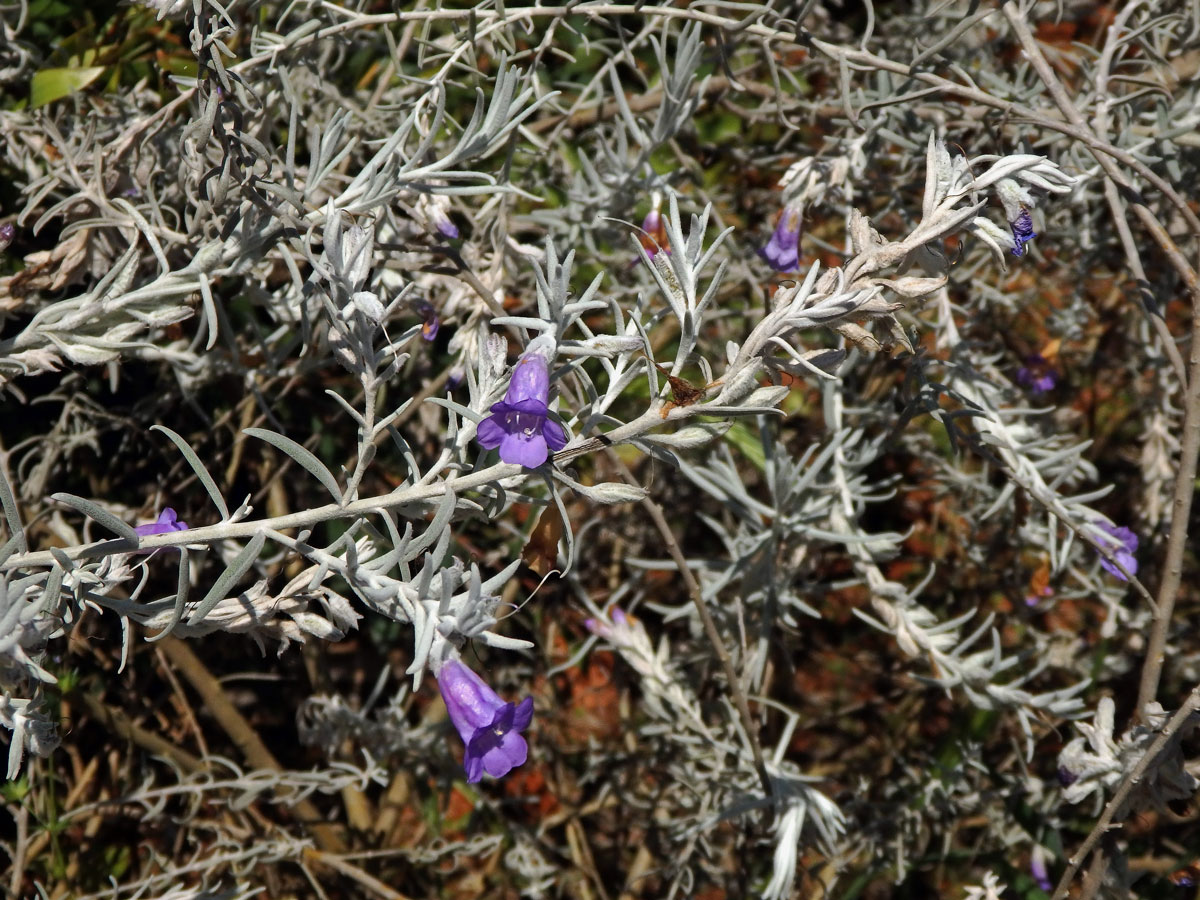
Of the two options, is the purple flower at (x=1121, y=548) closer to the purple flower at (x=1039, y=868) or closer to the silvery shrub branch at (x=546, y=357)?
the silvery shrub branch at (x=546, y=357)

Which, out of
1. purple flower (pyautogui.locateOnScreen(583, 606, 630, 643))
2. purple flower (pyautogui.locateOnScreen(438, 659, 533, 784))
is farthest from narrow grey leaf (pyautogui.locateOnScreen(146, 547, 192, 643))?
purple flower (pyautogui.locateOnScreen(583, 606, 630, 643))

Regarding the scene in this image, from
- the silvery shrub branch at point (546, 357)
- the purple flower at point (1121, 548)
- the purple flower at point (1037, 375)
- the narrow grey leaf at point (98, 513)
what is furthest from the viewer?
the purple flower at point (1037, 375)

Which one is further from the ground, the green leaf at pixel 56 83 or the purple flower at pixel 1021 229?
the purple flower at pixel 1021 229

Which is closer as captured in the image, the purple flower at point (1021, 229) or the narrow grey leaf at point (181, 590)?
the narrow grey leaf at point (181, 590)

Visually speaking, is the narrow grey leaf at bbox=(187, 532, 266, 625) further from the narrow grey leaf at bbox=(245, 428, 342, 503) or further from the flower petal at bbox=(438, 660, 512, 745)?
the flower petal at bbox=(438, 660, 512, 745)

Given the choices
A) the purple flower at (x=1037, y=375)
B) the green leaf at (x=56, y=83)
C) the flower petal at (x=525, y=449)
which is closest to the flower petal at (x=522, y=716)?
the flower petal at (x=525, y=449)

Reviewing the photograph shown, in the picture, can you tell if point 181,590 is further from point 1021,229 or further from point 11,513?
point 1021,229

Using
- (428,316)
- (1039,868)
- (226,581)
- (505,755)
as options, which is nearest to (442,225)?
(428,316)
